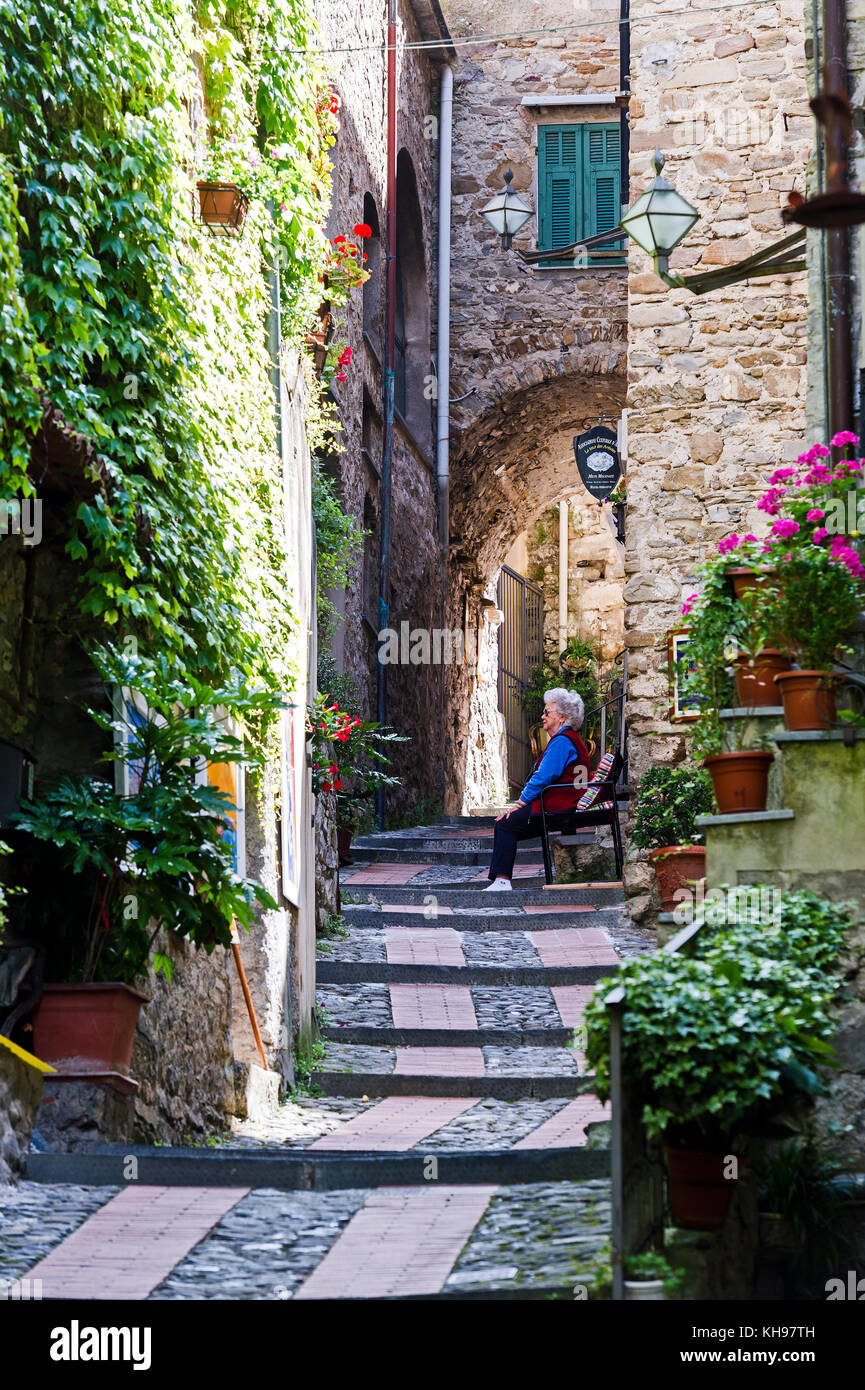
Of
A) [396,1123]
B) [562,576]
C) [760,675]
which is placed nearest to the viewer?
[760,675]

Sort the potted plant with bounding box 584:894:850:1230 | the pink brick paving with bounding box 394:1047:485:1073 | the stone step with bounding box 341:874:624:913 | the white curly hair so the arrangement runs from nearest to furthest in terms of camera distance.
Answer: the potted plant with bounding box 584:894:850:1230 → the pink brick paving with bounding box 394:1047:485:1073 → the stone step with bounding box 341:874:624:913 → the white curly hair

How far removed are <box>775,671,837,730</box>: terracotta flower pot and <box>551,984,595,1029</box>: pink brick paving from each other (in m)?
2.95

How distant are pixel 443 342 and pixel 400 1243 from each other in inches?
554

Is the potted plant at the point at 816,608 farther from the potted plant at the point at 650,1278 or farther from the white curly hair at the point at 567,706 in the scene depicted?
the white curly hair at the point at 567,706

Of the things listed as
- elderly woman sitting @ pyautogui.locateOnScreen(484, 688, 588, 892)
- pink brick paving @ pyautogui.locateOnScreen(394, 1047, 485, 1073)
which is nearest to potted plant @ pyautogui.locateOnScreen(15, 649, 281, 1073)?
pink brick paving @ pyautogui.locateOnScreen(394, 1047, 485, 1073)

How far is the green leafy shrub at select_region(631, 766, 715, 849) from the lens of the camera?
392 inches

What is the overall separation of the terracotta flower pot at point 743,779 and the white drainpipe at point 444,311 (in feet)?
40.3

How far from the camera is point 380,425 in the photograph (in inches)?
602

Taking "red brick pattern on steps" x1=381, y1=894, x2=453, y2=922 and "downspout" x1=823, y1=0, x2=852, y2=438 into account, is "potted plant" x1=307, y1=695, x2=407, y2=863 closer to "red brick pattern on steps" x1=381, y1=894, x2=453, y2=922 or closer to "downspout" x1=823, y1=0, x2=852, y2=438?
"red brick pattern on steps" x1=381, y1=894, x2=453, y2=922

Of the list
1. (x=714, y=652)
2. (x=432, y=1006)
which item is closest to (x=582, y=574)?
(x=432, y=1006)

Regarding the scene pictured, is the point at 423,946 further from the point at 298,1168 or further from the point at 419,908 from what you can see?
the point at 298,1168
